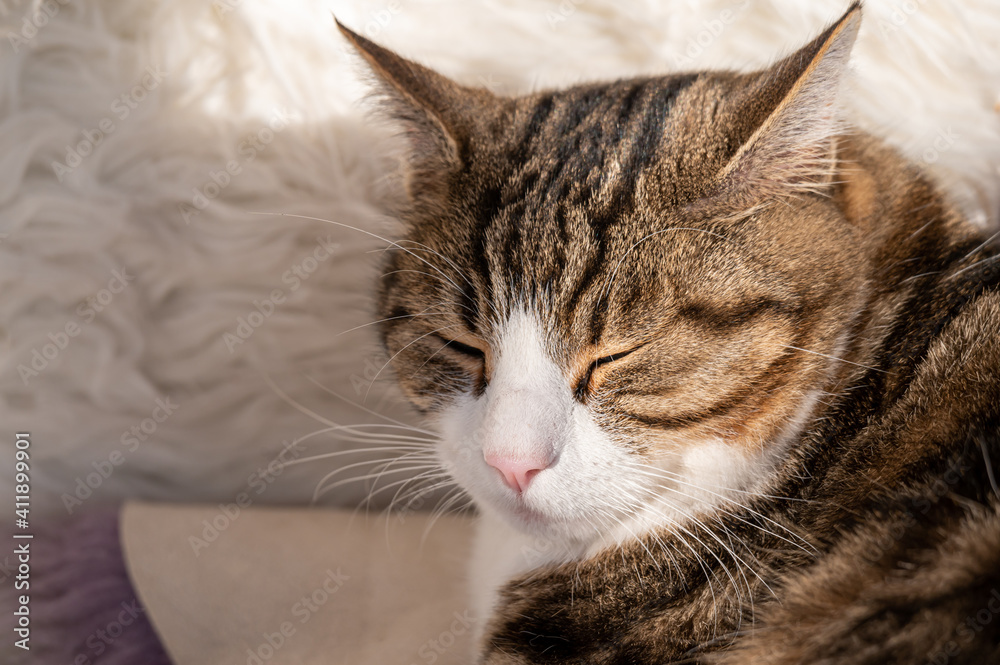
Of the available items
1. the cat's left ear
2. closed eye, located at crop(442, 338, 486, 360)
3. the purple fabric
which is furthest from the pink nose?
the purple fabric

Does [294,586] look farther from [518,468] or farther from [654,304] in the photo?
[654,304]

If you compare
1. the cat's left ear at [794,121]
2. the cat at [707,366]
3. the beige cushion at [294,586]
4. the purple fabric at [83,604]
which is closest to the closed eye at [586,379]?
the cat at [707,366]

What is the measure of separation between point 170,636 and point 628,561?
0.57m

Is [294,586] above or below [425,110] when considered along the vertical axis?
below

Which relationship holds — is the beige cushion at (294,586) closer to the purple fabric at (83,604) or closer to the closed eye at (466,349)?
the purple fabric at (83,604)

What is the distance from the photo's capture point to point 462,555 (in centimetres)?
106

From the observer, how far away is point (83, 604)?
3.02 ft

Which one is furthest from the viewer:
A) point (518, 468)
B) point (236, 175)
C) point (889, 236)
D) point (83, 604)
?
point (236, 175)

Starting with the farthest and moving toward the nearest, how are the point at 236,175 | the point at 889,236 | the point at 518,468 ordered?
the point at 236,175
the point at 889,236
the point at 518,468

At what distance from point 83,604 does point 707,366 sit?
32.5 inches

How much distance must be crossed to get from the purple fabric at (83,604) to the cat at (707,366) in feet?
1.54

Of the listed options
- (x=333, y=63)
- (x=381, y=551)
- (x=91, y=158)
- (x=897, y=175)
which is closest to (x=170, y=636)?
(x=381, y=551)

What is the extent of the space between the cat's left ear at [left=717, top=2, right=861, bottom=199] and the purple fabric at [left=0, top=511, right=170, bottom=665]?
868 millimetres

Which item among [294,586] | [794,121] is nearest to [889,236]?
[794,121]
